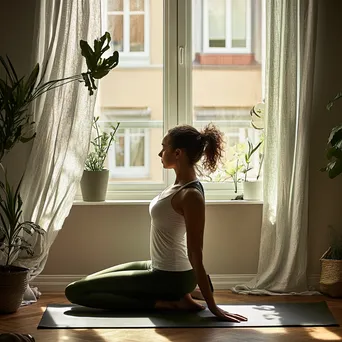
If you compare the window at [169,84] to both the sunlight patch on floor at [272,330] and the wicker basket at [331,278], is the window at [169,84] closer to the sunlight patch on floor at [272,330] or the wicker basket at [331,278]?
the wicker basket at [331,278]

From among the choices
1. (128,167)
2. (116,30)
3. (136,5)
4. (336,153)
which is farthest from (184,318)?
(136,5)

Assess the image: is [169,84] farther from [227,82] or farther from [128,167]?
[128,167]

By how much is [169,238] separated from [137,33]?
5.55ft

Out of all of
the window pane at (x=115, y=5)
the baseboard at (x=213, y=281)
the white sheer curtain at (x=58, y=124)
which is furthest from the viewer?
the window pane at (x=115, y=5)

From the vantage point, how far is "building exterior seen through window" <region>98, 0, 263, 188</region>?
5.58 metres

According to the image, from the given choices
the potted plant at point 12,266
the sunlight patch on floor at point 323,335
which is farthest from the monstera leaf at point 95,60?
the sunlight patch on floor at point 323,335

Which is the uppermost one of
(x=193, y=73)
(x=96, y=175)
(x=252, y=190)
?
(x=193, y=73)

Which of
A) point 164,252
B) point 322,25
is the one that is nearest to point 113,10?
point 322,25

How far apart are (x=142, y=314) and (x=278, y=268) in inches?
46.7

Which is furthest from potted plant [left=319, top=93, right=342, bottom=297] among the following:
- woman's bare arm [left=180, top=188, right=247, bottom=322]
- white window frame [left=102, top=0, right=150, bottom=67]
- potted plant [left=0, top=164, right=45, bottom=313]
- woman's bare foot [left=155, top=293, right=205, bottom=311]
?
potted plant [left=0, top=164, right=45, bottom=313]

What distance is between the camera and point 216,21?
5.59 metres

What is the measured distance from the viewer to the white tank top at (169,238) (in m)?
4.57

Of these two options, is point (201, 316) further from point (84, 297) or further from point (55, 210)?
point (55, 210)

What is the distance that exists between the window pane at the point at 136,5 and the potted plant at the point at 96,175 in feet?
2.67
